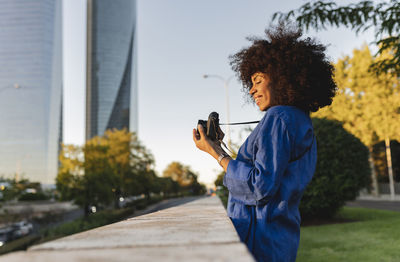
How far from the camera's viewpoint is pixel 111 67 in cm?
12262

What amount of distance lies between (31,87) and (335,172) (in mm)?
113629

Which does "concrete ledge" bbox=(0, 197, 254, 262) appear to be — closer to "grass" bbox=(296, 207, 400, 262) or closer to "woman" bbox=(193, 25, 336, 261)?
"woman" bbox=(193, 25, 336, 261)

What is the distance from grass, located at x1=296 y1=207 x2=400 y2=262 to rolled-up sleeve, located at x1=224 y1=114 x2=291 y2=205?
5.06m

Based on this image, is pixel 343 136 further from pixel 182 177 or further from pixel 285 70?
pixel 182 177

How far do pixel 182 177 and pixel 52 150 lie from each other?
53235 millimetres

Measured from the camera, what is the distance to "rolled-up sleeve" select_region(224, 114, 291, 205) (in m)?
1.53

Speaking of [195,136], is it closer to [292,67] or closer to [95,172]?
[292,67]

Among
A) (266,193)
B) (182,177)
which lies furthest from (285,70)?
(182,177)

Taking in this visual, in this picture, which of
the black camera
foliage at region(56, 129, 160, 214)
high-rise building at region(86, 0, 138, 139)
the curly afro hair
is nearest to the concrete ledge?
the black camera

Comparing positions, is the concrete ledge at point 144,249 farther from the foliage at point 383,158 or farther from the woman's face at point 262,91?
the foliage at point 383,158

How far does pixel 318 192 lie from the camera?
10.5 metres

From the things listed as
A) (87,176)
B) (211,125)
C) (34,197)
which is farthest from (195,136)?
(34,197)

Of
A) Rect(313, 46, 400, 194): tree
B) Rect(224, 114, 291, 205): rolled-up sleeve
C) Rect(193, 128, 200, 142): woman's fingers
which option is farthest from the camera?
Rect(313, 46, 400, 194): tree

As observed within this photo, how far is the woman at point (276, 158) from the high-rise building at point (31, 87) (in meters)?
117
